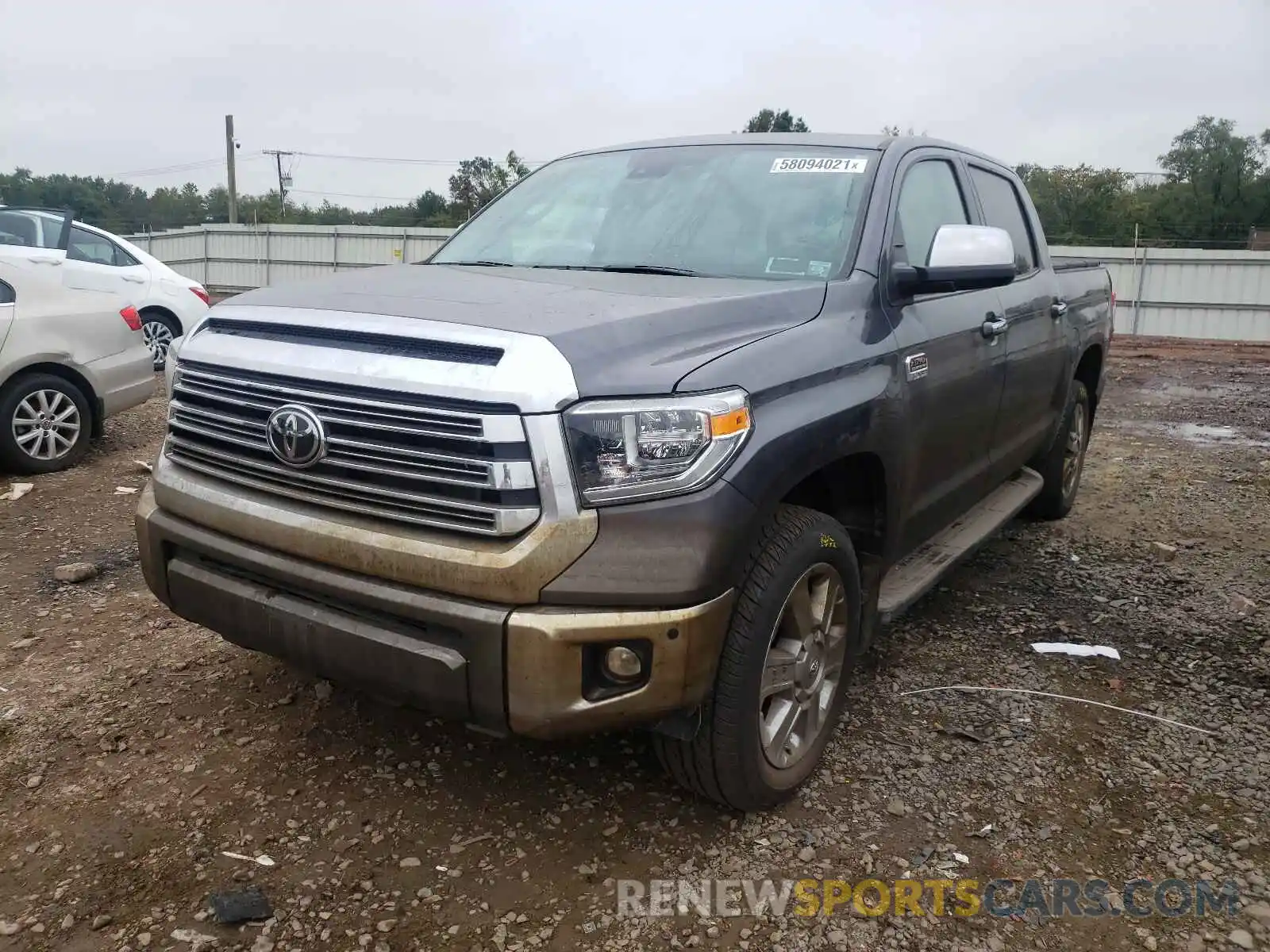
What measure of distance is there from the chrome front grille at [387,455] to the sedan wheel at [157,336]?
7.57m

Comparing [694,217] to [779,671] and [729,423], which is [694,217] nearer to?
[729,423]

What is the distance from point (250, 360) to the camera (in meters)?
2.58

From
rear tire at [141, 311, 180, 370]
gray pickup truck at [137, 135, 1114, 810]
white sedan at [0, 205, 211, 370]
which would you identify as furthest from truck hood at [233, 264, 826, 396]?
rear tire at [141, 311, 180, 370]

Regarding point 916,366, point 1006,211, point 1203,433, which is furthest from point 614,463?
point 1203,433

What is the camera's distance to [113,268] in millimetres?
8508

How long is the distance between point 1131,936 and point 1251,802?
0.86 m

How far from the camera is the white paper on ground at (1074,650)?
157 inches

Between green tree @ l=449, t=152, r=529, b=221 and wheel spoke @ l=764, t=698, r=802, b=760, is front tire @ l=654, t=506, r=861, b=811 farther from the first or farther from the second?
green tree @ l=449, t=152, r=529, b=221

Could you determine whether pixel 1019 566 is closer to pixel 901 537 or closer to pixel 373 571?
pixel 901 537

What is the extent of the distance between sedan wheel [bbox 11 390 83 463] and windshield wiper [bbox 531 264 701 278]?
176 inches

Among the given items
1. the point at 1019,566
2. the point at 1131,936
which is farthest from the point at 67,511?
the point at 1131,936

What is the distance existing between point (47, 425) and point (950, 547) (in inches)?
216

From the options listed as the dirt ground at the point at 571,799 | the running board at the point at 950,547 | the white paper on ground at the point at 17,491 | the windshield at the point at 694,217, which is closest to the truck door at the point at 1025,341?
the running board at the point at 950,547

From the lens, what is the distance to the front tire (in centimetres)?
246
